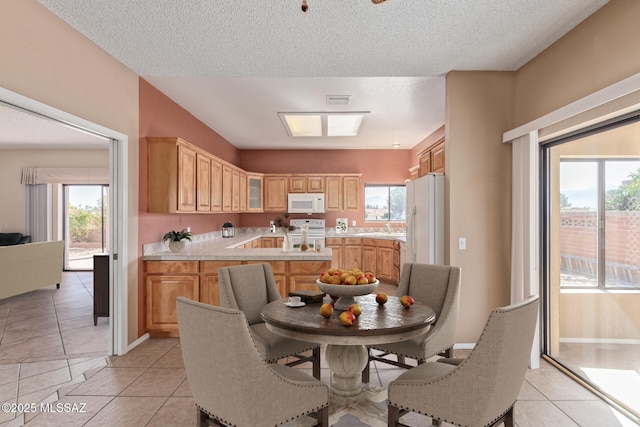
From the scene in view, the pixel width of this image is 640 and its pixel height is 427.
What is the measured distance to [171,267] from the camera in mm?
3730

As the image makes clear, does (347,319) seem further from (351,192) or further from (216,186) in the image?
(351,192)

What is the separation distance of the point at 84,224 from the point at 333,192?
543 cm

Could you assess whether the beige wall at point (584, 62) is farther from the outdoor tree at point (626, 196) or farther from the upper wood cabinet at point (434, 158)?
the upper wood cabinet at point (434, 158)

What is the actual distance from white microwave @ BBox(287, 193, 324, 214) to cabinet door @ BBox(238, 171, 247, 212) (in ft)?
3.23

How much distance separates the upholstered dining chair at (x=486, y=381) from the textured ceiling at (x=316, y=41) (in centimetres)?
199

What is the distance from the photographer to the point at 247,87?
13.0ft

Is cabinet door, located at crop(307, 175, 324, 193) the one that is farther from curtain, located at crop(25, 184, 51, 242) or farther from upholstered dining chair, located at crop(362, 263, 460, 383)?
curtain, located at crop(25, 184, 51, 242)

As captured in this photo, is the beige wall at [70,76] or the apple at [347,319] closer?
the apple at [347,319]

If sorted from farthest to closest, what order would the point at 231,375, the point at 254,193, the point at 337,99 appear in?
the point at 254,193, the point at 337,99, the point at 231,375

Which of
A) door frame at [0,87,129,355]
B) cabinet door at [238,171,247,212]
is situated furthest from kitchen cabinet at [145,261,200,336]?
cabinet door at [238,171,247,212]

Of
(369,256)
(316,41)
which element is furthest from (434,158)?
(369,256)

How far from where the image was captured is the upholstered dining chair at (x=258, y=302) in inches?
93.5

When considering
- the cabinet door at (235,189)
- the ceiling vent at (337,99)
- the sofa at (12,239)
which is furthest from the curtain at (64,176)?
the ceiling vent at (337,99)

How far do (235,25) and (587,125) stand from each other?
2681 millimetres
